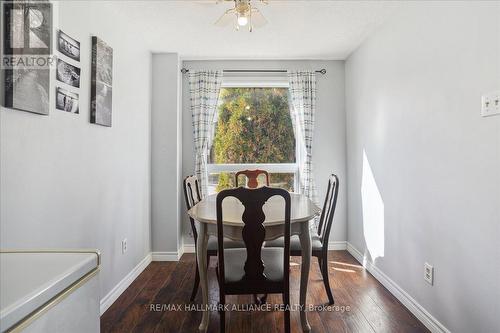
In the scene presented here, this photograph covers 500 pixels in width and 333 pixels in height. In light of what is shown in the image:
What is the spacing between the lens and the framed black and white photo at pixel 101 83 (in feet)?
6.97

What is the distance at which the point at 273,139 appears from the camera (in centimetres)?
390

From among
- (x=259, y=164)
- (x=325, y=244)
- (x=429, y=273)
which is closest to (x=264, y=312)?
(x=325, y=244)

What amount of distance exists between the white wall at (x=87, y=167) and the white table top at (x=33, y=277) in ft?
2.25

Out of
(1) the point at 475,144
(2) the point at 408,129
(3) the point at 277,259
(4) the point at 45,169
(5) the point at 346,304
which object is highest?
(2) the point at 408,129

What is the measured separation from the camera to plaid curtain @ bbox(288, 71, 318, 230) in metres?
3.71

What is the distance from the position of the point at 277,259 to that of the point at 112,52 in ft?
6.82

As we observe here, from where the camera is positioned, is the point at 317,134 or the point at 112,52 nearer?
the point at 112,52

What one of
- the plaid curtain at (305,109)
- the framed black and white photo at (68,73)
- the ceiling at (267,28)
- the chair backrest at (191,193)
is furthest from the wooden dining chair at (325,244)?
the framed black and white photo at (68,73)

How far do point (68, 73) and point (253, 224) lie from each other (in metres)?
1.47

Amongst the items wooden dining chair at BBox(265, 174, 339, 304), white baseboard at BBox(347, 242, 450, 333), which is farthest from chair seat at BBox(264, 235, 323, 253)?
white baseboard at BBox(347, 242, 450, 333)

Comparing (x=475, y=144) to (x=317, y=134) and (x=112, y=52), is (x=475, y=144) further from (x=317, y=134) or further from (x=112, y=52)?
(x=112, y=52)

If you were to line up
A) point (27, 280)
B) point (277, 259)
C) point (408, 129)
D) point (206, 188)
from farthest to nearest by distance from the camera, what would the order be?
point (206, 188)
point (408, 129)
point (277, 259)
point (27, 280)

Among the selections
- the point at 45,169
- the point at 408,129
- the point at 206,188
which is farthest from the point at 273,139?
the point at 45,169

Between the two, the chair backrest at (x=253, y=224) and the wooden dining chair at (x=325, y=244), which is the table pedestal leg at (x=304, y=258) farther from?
the wooden dining chair at (x=325, y=244)
